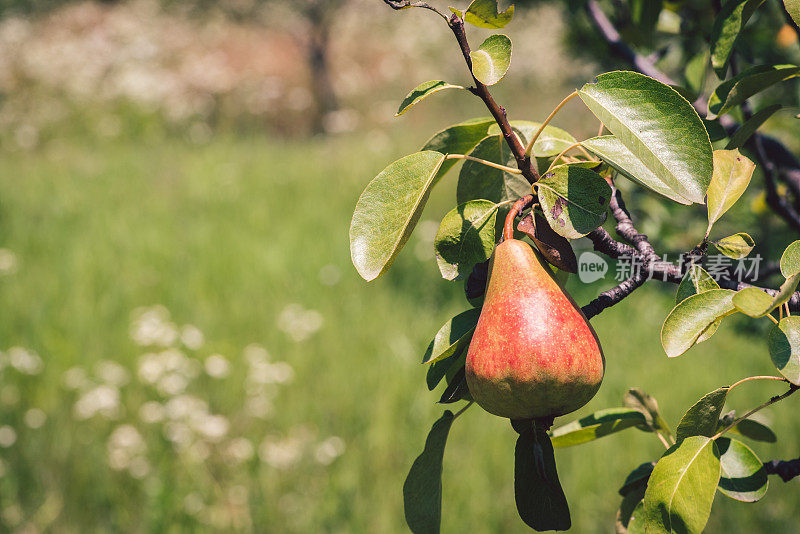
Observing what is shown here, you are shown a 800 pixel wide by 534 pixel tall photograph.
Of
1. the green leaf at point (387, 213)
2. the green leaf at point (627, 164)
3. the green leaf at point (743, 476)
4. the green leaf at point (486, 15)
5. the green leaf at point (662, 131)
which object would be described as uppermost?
the green leaf at point (486, 15)

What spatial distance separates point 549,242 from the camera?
0.56 meters

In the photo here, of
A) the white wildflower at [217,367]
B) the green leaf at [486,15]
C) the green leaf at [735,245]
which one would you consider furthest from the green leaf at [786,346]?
the white wildflower at [217,367]

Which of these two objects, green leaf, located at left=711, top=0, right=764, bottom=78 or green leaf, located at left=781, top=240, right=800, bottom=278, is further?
green leaf, located at left=711, top=0, right=764, bottom=78

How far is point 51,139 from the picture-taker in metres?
5.51

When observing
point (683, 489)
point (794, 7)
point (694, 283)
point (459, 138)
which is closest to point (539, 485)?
point (683, 489)

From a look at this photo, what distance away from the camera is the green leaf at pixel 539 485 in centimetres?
53

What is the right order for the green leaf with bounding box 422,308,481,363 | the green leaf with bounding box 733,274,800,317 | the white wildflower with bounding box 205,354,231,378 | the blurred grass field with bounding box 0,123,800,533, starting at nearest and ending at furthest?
the green leaf with bounding box 733,274,800,317, the green leaf with bounding box 422,308,481,363, the blurred grass field with bounding box 0,123,800,533, the white wildflower with bounding box 205,354,231,378

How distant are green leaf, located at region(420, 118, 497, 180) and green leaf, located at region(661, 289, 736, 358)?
0.76 ft

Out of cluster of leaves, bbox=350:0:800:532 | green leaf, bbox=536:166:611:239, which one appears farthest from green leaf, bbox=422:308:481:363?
green leaf, bbox=536:166:611:239

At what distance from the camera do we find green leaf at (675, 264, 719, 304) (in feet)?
1.82

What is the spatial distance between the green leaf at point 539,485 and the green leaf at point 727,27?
41 cm

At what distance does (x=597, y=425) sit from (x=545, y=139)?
296mm

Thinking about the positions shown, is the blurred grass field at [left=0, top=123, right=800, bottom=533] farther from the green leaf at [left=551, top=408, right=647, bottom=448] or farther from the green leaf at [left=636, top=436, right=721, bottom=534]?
the green leaf at [left=636, top=436, right=721, bottom=534]

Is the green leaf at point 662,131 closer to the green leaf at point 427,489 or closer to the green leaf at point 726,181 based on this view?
the green leaf at point 726,181
